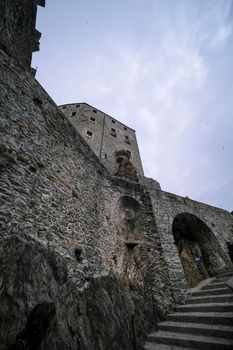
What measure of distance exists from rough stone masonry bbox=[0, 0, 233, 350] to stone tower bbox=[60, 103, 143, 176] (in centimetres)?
930

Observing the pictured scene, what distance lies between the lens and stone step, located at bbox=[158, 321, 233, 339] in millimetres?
3572

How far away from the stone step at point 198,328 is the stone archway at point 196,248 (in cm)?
377

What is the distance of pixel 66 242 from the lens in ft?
13.4

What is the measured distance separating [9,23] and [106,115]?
1899 centimetres

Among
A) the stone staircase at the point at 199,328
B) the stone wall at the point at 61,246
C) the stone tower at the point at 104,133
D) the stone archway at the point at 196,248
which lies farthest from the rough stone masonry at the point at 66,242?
the stone tower at the point at 104,133

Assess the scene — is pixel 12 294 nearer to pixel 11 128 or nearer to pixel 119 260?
pixel 11 128

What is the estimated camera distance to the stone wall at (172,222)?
665cm

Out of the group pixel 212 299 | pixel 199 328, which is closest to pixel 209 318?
pixel 199 328

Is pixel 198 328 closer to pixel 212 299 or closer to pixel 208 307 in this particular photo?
pixel 208 307

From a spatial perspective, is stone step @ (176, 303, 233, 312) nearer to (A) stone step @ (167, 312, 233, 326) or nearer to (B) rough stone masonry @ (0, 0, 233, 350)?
(A) stone step @ (167, 312, 233, 326)

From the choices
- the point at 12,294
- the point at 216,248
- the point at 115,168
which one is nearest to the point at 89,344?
the point at 12,294

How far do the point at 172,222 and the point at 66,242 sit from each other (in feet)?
21.4

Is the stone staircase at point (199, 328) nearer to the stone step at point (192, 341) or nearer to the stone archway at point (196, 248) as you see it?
the stone step at point (192, 341)

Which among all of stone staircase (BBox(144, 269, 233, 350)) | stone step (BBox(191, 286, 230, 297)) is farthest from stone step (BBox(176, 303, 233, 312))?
stone step (BBox(191, 286, 230, 297))
